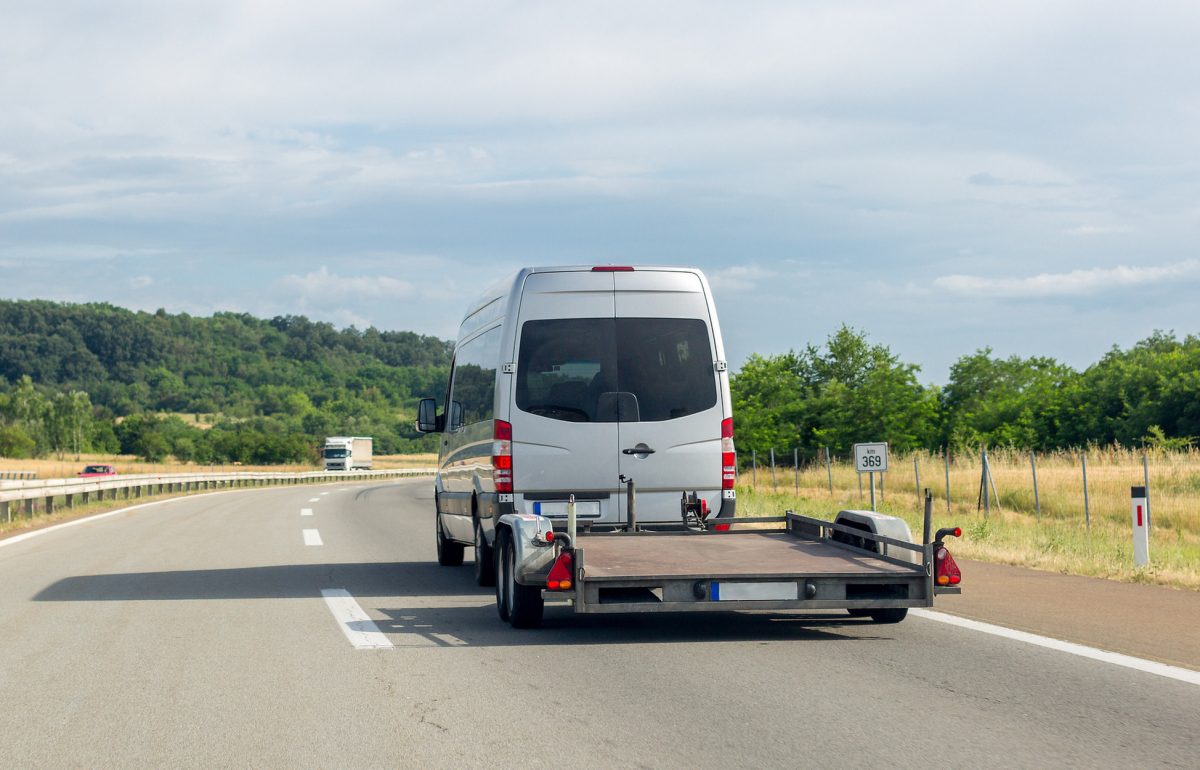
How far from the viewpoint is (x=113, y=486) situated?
3195 centimetres

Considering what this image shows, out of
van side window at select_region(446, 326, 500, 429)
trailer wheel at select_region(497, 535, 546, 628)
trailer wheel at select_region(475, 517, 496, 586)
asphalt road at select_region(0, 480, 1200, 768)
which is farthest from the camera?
trailer wheel at select_region(475, 517, 496, 586)

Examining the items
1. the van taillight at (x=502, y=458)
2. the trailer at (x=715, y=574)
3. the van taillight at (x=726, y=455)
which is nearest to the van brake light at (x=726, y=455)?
the van taillight at (x=726, y=455)

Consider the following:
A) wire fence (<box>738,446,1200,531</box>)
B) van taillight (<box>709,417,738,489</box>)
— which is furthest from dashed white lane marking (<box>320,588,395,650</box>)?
wire fence (<box>738,446,1200,531</box>)

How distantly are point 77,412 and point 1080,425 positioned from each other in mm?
116363

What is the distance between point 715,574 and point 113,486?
27.4 m

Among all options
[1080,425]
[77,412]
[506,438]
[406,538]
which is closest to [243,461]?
[77,412]

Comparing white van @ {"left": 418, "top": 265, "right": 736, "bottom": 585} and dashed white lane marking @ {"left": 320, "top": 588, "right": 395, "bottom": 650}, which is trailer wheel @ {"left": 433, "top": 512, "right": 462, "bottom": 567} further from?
white van @ {"left": 418, "top": 265, "right": 736, "bottom": 585}

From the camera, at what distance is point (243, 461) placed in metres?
113

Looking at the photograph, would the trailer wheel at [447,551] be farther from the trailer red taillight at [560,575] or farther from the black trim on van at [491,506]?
the trailer red taillight at [560,575]

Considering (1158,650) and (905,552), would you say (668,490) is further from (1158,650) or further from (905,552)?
(1158,650)

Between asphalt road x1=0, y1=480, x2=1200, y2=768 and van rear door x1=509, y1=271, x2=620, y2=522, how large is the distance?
1.07 metres

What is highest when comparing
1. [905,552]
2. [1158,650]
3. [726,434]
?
[726,434]

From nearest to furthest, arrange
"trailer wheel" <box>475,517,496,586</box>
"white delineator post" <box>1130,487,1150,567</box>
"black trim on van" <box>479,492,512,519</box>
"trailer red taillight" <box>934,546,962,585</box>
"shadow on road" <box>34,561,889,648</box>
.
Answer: "trailer red taillight" <box>934,546,962,585</box>, "shadow on road" <box>34,561,889,648</box>, "black trim on van" <box>479,492,512,519</box>, "trailer wheel" <box>475,517,496,586</box>, "white delineator post" <box>1130,487,1150,567</box>

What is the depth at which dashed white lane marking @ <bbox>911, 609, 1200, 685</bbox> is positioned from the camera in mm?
7020
